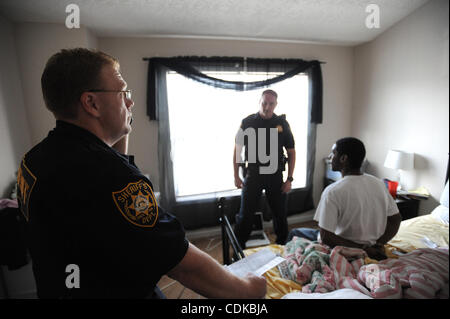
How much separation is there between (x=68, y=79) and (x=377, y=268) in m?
1.03

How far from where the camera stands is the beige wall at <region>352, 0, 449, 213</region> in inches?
16.0

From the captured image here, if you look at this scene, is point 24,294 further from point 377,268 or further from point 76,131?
point 377,268

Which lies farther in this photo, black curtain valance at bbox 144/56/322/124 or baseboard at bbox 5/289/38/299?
black curtain valance at bbox 144/56/322/124

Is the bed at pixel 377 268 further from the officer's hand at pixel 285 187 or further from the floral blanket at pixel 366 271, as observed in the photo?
the officer's hand at pixel 285 187

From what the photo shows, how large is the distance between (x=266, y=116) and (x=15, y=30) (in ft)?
5.35

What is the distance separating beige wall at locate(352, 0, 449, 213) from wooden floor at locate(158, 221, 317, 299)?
1.28 metres

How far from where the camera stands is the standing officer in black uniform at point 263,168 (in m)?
1.74

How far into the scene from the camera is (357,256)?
0.83 meters

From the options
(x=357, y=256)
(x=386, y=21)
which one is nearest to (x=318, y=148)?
(x=357, y=256)

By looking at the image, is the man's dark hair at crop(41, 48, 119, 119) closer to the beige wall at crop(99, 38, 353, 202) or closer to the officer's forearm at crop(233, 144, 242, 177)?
the officer's forearm at crop(233, 144, 242, 177)

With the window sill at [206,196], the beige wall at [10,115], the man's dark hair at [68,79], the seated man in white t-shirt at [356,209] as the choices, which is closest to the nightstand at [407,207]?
Answer: the seated man in white t-shirt at [356,209]

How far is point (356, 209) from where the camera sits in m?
0.94

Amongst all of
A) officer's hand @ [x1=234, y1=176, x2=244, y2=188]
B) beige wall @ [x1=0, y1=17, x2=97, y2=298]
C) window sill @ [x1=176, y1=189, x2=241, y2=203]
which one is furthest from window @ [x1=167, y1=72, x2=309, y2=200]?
beige wall @ [x1=0, y1=17, x2=97, y2=298]
